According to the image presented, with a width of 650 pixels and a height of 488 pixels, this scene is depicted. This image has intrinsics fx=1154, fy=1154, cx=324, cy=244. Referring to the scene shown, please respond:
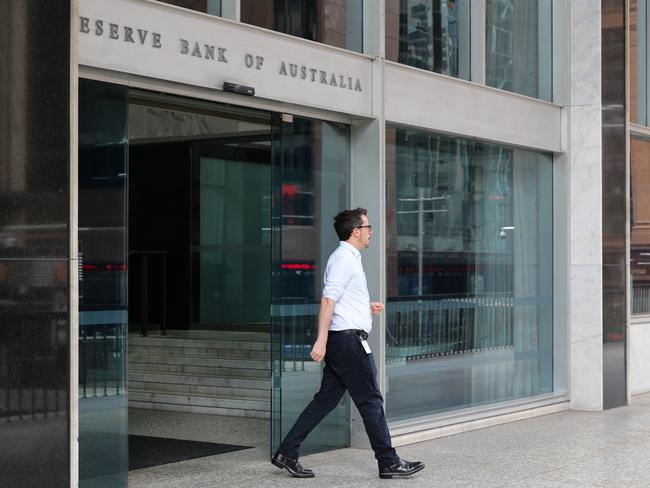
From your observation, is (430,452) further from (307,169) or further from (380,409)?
(307,169)

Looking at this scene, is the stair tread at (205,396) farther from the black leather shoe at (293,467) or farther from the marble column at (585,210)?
the black leather shoe at (293,467)

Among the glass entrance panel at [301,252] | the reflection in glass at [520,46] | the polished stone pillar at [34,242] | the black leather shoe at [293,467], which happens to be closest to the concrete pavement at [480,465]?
the black leather shoe at [293,467]

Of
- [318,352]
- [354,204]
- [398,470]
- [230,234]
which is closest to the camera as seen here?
[318,352]

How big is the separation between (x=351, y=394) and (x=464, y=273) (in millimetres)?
3189

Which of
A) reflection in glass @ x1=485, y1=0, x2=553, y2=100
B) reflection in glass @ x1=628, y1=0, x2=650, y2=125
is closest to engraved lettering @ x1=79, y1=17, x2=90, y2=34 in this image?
reflection in glass @ x1=485, y1=0, x2=553, y2=100

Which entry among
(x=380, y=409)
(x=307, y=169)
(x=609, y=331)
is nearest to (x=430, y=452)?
(x=380, y=409)

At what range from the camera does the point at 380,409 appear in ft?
25.7

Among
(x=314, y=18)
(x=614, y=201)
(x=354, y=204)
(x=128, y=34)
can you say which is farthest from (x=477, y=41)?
(x=128, y=34)

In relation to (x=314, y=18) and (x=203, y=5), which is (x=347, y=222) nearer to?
(x=203, y=5)

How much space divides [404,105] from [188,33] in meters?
→ 2.54

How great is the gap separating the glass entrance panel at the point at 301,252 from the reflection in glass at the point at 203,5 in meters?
1.02

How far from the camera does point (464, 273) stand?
35.3 ft

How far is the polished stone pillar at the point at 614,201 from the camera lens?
468 inches

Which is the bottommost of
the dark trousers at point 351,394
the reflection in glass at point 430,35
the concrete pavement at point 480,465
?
the concrete pavement at point 480,465
